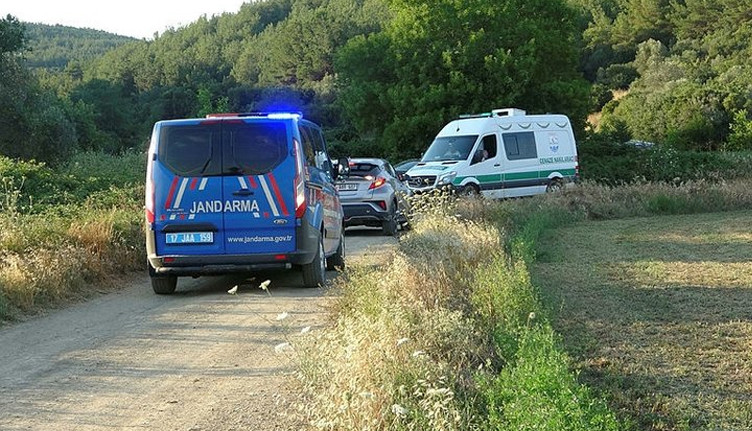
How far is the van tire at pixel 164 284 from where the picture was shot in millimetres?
11953

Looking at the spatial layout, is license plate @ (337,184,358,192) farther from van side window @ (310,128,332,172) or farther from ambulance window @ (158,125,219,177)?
ambulance window @ (158,125,219,177)

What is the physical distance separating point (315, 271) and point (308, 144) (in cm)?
176

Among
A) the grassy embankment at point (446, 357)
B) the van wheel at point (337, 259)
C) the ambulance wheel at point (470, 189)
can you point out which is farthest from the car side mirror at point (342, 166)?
the ambulance wheel at point (470, 189)

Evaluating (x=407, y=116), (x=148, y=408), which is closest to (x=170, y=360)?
(x=148, y=408)

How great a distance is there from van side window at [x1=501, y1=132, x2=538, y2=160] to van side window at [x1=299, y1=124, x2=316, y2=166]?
48.5ft

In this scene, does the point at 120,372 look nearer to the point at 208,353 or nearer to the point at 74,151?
the point at 208,353

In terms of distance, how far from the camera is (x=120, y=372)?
7.40 meters

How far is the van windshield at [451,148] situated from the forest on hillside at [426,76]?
14.3m

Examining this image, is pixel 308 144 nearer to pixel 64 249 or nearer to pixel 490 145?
pixel 64 249

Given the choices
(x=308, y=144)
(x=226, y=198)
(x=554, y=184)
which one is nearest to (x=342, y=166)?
(x=308, y=144)

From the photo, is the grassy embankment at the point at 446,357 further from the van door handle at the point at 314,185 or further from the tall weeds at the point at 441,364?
the van door handle at the point at 314,185

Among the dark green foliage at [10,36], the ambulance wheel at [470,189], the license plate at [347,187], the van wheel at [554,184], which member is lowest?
the van wheel at [554,184]

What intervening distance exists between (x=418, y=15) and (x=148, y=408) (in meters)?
41.1

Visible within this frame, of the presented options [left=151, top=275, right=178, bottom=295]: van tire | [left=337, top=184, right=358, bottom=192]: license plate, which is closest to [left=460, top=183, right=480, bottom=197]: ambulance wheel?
[left=337, top=184, right=358, bottom=192]: license plate
